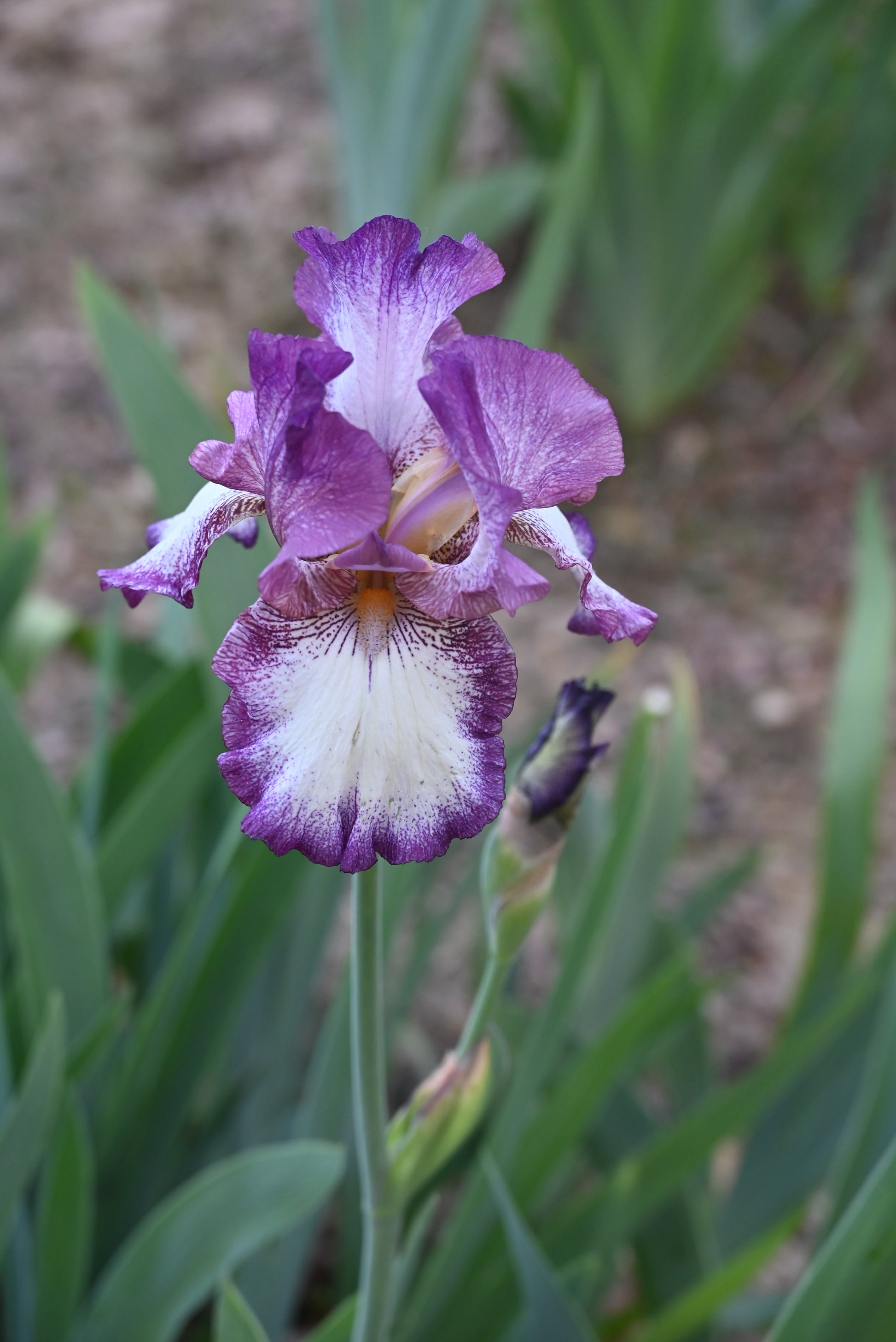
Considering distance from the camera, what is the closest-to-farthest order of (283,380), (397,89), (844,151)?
(283,380) < (397,89) < (844,151)

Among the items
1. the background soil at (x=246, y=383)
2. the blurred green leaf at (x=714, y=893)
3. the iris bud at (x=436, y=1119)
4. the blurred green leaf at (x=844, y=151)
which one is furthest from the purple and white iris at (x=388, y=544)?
the blurred green leaf at (x=844, y=151)

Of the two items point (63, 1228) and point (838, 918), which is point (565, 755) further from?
point (838, 918)

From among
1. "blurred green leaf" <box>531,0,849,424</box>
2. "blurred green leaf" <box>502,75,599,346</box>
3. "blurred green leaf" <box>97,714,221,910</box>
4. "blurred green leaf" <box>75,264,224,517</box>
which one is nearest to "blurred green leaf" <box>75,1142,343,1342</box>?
"blurred green leaf" <box>97,714,221,910</box>

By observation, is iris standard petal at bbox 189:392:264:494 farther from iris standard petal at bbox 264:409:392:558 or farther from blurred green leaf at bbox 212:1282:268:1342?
blurred green leaf at bbox 212:1282:268:1342

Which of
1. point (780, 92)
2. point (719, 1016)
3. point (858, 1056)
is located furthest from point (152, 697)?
point (780, 92)

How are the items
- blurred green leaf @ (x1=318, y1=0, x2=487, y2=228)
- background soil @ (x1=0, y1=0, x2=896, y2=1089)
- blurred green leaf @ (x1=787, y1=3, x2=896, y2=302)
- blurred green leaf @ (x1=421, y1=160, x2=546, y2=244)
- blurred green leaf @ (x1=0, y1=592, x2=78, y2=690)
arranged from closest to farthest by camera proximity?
1. blurred green leaf @ (x1=0, y1=592, x2=78, y2=690)
2. blurred green leaf @ (x1=318, y1=0, x2=487, y2=228)
3. blurred green leaf @ (x1=421, y1=160, x2=546, y2=244)
4. background soil @ (x1=0, y1=0, x2=896, y2=1089)
5. blurred green leaf @ (x1=787, y1=3, x2=896, y2=302)

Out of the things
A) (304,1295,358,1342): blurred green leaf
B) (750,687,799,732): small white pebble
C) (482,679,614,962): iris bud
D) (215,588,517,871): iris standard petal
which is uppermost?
(215,588,517,871): iris standard petal

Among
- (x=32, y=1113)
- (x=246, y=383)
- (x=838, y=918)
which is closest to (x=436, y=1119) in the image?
(x=32, y=1113)
